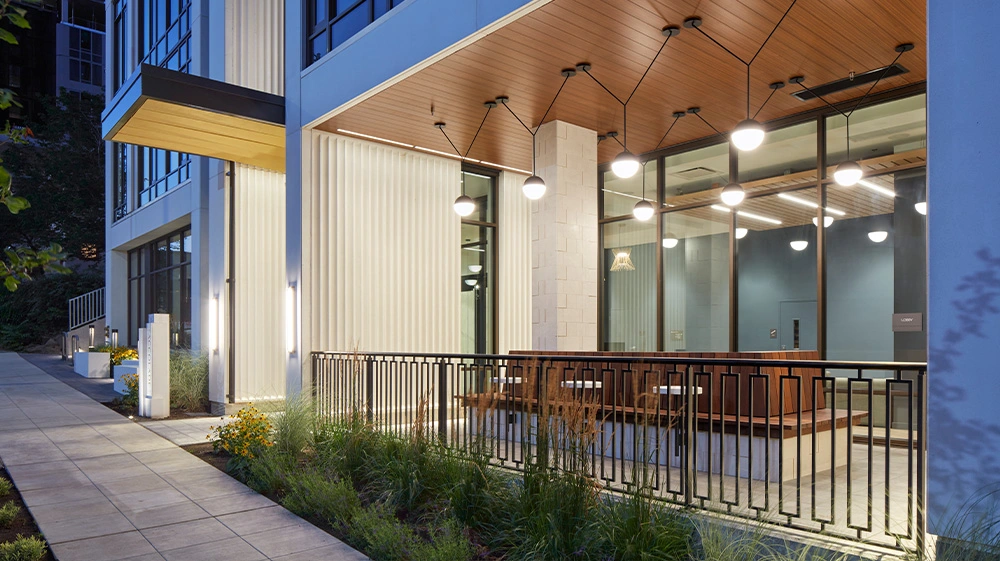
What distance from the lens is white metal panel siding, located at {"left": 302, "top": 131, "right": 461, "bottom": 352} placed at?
8281 mm

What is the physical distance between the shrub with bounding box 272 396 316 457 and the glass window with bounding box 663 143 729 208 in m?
5.37

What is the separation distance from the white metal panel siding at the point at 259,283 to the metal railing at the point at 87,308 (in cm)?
1137

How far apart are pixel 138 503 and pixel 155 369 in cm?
459

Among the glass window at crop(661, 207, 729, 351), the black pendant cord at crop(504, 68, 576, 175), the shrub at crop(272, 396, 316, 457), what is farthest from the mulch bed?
the glass window at crop(661, 207, 729, 351)

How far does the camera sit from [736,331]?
829 cm

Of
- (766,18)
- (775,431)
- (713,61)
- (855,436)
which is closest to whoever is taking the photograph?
(775,431)

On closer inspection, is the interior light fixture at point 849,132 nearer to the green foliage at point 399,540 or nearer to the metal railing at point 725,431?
the metal railing at point 725,431

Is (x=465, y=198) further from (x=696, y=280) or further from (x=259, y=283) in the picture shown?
(x=259, y=283)

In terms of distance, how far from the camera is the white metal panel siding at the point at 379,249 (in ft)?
27.2

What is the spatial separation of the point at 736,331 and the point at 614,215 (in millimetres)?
2450

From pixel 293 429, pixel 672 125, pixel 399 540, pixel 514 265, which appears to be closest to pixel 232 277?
pixel 514 265

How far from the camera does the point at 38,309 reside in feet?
78.2

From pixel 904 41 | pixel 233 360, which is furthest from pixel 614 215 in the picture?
pixel 233 360

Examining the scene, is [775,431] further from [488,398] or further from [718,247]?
[718,247]
